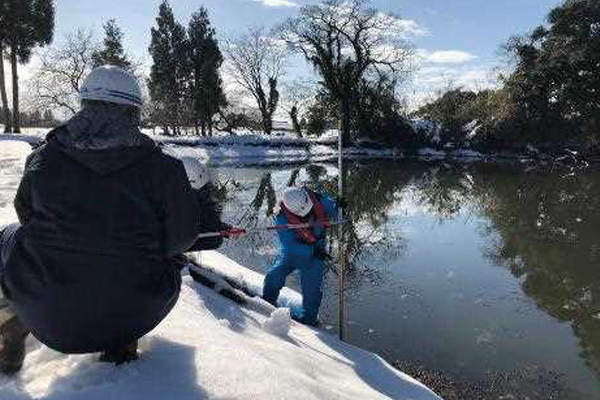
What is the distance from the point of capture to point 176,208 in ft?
7.85

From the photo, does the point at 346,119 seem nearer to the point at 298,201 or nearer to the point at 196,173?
the point at 298,201

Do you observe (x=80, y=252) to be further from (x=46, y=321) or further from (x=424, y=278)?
(x=424, y=278)

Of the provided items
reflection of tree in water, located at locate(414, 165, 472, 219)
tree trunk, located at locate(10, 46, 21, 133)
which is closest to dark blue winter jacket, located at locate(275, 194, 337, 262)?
reflection of tree in water, located at locate(414, 165, 472, 219)

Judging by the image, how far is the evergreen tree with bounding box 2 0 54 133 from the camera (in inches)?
1093

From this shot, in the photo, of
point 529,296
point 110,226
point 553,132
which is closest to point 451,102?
point 553,132

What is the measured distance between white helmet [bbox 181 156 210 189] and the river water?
2.35 meters

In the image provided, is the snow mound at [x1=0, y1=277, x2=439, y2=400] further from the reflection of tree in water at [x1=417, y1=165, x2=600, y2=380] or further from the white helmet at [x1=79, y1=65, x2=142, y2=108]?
the reflection of tree in water at [x1=417, y1=165, x2=600, y2=380]

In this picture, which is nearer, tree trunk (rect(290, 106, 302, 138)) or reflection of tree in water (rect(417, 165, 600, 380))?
reflection of tree in water (rect(417, 165, 600, 380))

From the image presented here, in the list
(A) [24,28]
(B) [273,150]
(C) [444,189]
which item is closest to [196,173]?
(C) [444,189]

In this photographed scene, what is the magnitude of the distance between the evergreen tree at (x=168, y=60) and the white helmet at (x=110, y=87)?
37699 mm

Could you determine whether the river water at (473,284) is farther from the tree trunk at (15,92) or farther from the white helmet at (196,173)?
the tree trunk at (15,92)

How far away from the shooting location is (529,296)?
750cm

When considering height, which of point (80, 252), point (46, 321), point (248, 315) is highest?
point (80, 252)

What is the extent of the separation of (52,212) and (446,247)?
8541 mm
